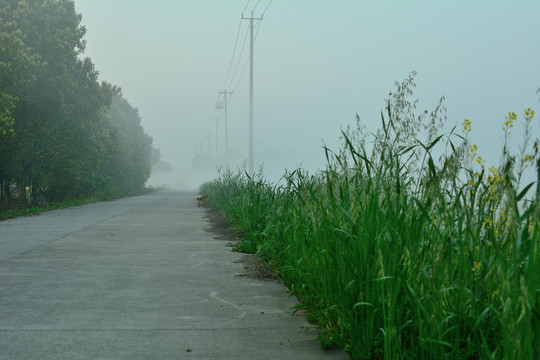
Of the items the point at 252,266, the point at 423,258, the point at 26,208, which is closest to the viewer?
the point at 423,258

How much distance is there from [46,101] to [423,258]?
79.3 ft

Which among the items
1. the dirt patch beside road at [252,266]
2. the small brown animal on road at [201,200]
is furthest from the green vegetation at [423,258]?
the small brown animal on road at [201,200]

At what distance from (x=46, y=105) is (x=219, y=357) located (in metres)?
23.4

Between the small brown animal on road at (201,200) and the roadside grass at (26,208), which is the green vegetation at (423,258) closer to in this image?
the roadside grass at (26,208)

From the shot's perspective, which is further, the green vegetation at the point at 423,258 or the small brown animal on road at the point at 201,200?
the small brown animal on road at the point at 201,200

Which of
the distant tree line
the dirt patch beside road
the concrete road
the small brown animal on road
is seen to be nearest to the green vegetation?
the concrete road

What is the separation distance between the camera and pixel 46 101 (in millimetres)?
24203

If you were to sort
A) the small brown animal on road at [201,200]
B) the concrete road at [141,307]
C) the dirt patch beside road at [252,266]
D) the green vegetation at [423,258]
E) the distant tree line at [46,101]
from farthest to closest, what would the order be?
the small brown animal on road at [201,200], the distant tree line at [46,101], the dirt patch beside road at [252,266], the concrete road at [141,307], the green vegetation at [423,258]

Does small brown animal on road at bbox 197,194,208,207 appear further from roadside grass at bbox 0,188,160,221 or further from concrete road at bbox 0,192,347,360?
concrete road at bbox 0,192,347,360

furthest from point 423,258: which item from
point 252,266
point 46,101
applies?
point 46,101

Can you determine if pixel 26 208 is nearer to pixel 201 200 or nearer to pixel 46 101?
pixel 46 101

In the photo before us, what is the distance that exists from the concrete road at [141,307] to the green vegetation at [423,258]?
554mm

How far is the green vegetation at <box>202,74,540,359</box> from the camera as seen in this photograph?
9.15 feet

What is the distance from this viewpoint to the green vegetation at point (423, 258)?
2789mm
